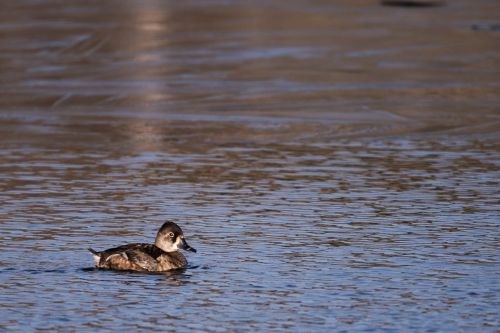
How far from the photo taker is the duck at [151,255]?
35.8 ft

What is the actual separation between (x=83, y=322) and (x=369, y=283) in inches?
91.4

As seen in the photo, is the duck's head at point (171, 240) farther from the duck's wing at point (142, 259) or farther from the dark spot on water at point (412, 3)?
the dark spot on water at point (412, 3)

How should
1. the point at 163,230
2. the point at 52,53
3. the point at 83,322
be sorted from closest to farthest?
the point at 83,322 → the point at 163,230 → the point at 52,53

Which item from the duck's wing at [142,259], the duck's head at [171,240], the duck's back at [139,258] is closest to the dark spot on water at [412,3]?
the duck's head at [171,240]

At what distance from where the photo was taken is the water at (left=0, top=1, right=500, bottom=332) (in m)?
9.90

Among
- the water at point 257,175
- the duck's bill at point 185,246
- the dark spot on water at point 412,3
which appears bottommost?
the water at point 257,175

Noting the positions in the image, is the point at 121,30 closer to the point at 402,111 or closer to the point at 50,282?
the point at 402,111

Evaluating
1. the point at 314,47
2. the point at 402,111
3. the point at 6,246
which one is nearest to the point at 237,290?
the point at 6,246

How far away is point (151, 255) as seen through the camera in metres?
11.1

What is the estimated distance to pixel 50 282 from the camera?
1054 centimetres

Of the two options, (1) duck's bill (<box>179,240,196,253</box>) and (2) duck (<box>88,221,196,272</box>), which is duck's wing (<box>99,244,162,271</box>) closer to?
(2) duck (<box>88,221,196,272</box>)

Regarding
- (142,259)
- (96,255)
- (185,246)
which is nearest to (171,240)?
(185,246)

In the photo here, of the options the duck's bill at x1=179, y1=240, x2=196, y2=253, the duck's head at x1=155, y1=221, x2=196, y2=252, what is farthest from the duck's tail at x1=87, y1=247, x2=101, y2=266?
the duck's bill at x1=179, y1=240, x2=196, y2=253

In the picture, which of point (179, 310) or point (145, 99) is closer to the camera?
point (179, 310)
